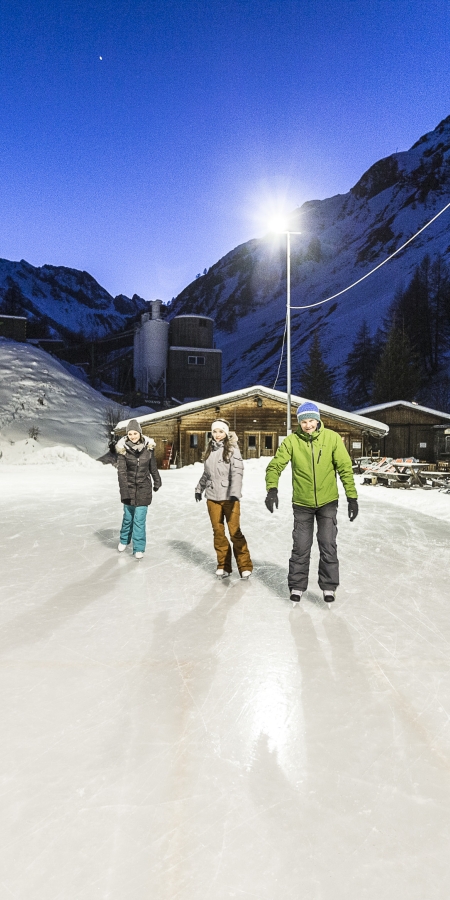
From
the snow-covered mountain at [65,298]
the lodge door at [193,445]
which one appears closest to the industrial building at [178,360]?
the lodge door at [193,445]

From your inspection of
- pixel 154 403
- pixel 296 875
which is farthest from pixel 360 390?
pixel 296 875

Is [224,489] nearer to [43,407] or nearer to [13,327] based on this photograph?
[43,407]

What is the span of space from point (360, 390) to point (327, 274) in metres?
71.5

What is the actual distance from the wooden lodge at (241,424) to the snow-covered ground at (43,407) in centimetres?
440

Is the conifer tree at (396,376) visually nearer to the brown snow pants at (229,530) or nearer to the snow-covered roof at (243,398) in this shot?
the snow-covered roof at (243,398)

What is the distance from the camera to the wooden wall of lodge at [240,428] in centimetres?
2434

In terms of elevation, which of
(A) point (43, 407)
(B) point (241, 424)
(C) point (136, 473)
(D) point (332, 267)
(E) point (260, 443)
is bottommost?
(C) point (136, 473)

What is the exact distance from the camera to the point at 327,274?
4879 inches

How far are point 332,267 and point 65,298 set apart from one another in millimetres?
101456

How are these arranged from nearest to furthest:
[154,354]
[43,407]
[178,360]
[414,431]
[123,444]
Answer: [123,444] → [43,407] → [414,431] → [178,360] → [154,354]

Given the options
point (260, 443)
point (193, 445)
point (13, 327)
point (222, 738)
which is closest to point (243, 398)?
point (260, 443)

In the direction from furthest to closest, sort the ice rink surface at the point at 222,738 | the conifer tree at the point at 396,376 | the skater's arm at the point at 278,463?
1. the conifer tree at the point at 396,376
2. the skater's arm at the point at 278,463
3. the ice rink surface at the point at 222,738

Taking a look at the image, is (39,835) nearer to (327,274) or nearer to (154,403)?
(154,403)

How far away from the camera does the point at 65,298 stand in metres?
178
